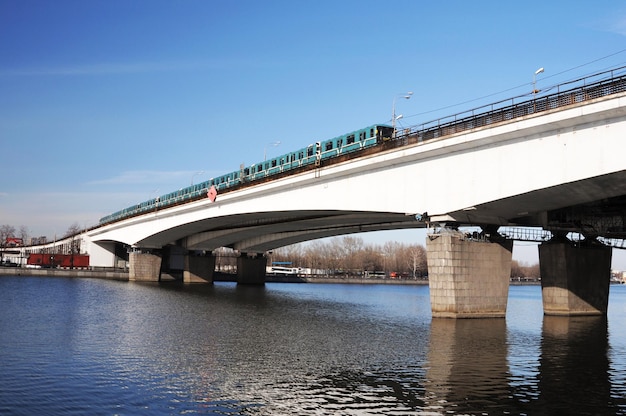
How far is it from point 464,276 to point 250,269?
66.5m

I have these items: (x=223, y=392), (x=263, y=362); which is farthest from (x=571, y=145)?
(x=223, y=392)

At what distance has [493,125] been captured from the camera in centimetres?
3416

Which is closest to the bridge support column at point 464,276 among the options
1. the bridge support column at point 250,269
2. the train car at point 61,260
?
the bridge support column at point 250,269

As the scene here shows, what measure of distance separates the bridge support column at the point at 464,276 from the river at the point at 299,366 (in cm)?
133

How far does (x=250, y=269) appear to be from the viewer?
333 ft

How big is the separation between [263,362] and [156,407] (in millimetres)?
→ 7234

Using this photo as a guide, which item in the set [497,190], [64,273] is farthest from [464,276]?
[64,273]

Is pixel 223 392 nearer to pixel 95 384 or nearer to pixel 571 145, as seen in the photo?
pixel 95 384

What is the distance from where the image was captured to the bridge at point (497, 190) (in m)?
30.4

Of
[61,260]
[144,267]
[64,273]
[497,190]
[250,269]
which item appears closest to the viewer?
[497,190]

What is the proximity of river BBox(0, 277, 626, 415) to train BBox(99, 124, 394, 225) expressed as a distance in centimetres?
1446

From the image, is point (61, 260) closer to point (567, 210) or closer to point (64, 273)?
point (64, 273)

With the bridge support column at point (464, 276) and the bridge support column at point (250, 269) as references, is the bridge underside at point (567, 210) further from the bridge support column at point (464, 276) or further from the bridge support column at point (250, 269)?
the bridge support column at point (250, 269)

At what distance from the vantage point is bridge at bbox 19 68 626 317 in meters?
30.4
